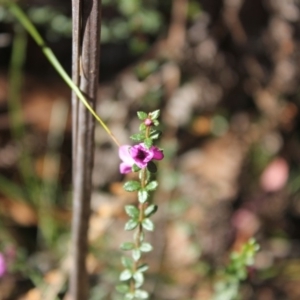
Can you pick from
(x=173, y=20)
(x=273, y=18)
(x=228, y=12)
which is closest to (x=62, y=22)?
(x=173, y=20)

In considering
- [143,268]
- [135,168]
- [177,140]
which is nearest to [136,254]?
[143,268]

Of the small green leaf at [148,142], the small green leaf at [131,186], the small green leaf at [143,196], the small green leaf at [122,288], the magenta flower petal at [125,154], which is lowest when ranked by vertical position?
the small green leaf at [122,288]

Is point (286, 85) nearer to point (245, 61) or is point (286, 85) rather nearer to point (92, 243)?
point (245, 61)

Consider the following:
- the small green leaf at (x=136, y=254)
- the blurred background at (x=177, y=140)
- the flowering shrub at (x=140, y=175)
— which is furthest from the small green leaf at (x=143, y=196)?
the blurred background at (x=177, y=140)

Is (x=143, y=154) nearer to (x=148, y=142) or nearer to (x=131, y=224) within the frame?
(x=148, y=142)

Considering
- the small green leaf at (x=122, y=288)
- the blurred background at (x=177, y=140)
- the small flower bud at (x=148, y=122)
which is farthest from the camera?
the blurred background at (x=177, y=140)

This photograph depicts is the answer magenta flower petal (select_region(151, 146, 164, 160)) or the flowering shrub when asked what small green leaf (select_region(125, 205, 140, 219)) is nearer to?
the flowering shrub

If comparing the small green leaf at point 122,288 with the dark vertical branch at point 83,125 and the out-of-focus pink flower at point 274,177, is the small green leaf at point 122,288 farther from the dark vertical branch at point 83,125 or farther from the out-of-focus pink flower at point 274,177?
the out-of-focus pink flower at point 274,177

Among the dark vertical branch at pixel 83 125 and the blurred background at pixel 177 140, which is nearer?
the dark vertical branch at pixel 83 125

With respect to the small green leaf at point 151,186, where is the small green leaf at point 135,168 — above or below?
above
